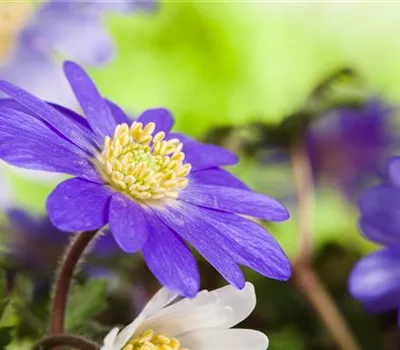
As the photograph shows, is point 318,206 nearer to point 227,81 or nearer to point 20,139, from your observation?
point 227,81

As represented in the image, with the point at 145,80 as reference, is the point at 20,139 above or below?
below

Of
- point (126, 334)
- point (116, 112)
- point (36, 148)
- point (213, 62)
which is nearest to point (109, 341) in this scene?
point (126, 334)

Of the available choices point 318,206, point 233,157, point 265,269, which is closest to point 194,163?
point 233,157

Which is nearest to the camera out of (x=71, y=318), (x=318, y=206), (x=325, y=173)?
(x=71, y=318)

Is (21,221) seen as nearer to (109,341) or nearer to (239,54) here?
(109,341)

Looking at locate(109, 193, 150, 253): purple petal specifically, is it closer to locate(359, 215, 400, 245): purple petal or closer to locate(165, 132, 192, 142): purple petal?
locate(165, 132, 192, 142): purple petal

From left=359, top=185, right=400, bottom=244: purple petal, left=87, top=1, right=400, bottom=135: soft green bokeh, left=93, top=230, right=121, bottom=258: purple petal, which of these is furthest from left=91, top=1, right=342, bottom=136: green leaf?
left=359, top=185, right=400, bottom=244: purple petal
